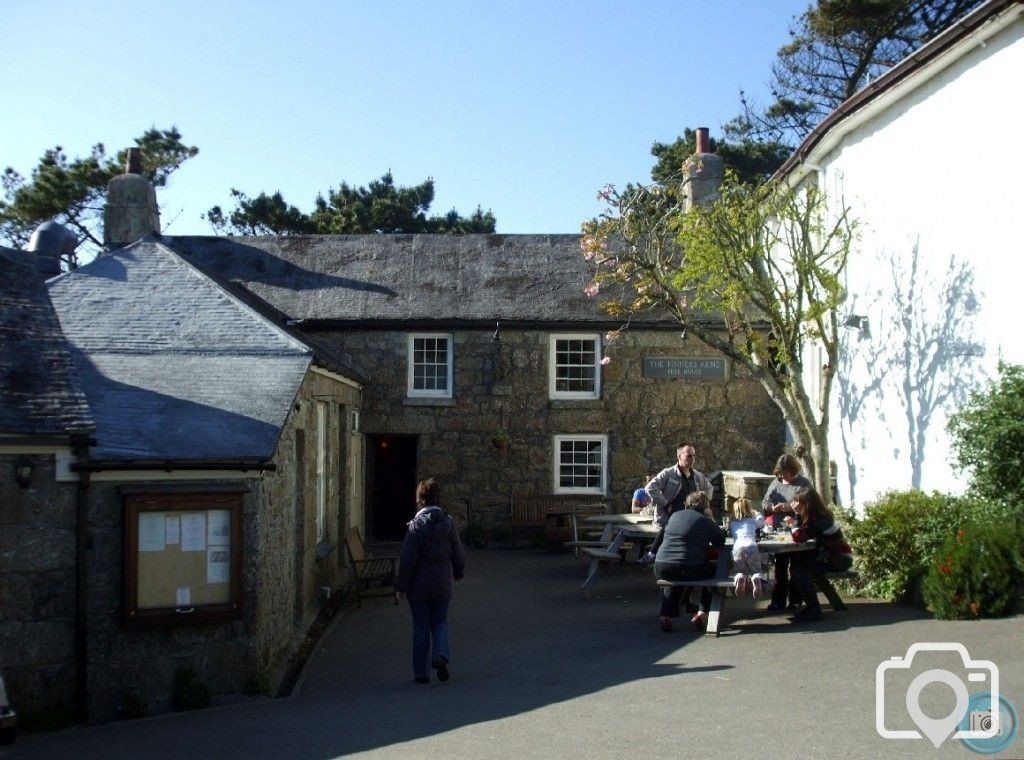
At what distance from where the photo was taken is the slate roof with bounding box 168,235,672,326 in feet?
66.9

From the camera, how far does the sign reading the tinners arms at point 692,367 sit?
20.3 metres

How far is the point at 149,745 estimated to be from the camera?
25.4ft

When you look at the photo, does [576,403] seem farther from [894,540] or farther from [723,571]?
[723,571]

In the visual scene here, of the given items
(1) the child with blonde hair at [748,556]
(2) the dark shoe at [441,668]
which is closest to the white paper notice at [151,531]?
(2) the dark shoe at [441,668]

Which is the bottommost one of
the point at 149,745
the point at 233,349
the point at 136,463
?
the point at 149,745

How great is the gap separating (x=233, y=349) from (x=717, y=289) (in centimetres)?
727

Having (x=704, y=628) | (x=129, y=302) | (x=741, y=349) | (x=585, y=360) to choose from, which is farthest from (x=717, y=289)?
(x=129, y=302)

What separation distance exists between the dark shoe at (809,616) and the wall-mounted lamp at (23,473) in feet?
22.8

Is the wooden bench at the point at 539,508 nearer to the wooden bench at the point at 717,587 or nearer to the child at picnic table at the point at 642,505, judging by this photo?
the child at picnic table at the point at 642,505

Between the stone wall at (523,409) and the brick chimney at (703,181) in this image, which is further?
the brick chimney at (703,181)

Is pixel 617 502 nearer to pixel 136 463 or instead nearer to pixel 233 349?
pixel 233 349

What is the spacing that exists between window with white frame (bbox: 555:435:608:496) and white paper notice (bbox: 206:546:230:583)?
37.4ft

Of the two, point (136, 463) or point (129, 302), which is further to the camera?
point (129, 302)

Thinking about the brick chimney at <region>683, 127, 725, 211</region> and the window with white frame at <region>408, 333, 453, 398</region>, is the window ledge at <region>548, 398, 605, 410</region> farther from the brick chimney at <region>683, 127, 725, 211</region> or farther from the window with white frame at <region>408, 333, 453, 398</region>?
the brick chimney at <region>683, 127, 725, 211</region>
